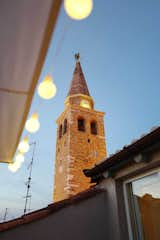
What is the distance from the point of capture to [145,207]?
8.39ft

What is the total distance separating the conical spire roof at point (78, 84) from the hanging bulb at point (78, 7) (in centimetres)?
1726

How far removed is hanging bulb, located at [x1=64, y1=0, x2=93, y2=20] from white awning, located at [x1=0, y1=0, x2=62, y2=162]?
17 centimetres

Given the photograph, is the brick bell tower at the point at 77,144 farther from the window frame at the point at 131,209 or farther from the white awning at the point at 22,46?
the white awning at the point at 22,46

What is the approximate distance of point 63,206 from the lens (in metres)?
2.97

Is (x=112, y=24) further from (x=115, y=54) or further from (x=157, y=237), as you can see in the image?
(x=157, y=237)

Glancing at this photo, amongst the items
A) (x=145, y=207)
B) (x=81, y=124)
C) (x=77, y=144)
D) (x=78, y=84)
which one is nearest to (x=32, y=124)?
(x=145, y=207)

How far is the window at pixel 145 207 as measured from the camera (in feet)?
7.85

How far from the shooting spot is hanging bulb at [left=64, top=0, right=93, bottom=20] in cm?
161

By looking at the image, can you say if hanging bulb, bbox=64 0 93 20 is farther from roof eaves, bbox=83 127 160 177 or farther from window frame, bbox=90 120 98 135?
window frame, bbox=90 120 98 135

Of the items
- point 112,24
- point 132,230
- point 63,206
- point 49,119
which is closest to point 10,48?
point 63,206

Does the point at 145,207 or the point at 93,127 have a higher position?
the point at 93,127

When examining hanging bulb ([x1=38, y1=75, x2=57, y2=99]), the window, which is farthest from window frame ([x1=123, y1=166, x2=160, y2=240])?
hanging bulb ([x1=38, y1=75, x2=57, y2=99])

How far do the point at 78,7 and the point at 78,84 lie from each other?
59.8 feet

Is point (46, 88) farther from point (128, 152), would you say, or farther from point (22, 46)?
point (128, 152)
